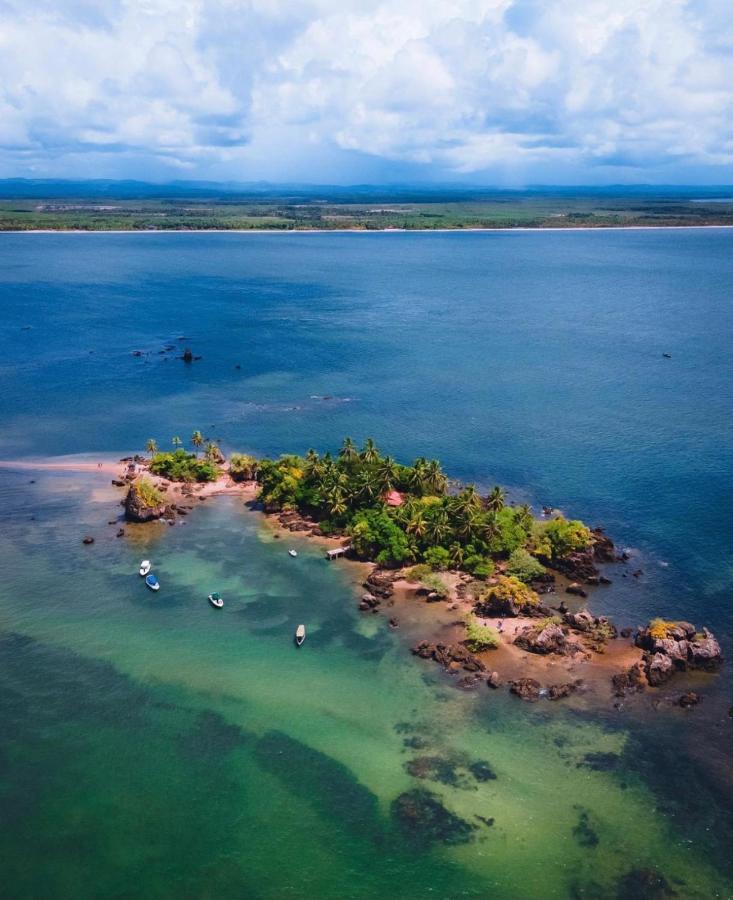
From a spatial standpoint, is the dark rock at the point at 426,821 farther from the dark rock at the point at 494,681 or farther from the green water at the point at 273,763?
the dark rock at the point at 494,681

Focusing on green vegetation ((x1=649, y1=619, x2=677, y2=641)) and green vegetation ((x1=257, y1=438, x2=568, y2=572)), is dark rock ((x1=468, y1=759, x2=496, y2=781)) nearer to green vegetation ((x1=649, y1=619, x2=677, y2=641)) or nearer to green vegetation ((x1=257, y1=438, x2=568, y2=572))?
green vegetation ((x1=649, y1=619, x2=677, y2=641))

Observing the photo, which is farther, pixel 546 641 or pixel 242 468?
pixel 242 468

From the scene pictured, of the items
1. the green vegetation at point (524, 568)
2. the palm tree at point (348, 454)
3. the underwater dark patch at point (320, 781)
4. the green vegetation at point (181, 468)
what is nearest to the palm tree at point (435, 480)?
the palm tree at point (348, 454)

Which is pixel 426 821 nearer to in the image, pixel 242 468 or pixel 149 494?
pixel 149 494

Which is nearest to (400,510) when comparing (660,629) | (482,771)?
(660,629)

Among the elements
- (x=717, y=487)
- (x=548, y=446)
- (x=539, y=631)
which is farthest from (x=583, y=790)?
(x=548, y=446)

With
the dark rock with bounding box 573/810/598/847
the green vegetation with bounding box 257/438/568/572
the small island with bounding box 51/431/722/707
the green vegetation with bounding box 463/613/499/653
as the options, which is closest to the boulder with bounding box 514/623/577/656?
the small island with bounding box 51/431/722/707
